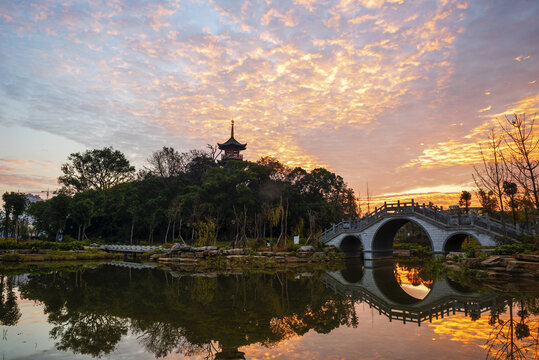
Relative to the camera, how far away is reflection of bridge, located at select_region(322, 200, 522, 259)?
22.6 m

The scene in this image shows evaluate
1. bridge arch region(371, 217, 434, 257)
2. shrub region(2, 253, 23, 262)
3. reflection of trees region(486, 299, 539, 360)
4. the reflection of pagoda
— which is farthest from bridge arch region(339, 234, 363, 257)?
shrub region(2, 253, 23, 262)

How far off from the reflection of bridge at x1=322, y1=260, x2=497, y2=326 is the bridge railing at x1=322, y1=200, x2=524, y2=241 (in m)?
9.12

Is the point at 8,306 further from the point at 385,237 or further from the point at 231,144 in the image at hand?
the point at 231,144

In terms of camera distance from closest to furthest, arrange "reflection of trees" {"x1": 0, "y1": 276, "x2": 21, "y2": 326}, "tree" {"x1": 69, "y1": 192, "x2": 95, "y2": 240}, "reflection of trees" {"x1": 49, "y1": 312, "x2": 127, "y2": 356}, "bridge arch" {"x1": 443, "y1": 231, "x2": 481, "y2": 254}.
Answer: "reflection of trees" {"x1": 49, "y1": 312, "x2": 127, "y2": 356} → "reflection of trees" {"x1": 0, "y1": 276, "x2": 21, "y2": 326} → "bridge arch" {"x1": 443, "y1": 231, "x2": 481, "y2": 254} → "tree" {"x1": 69, "y1": 192, "x2": 95, "y2": 240}

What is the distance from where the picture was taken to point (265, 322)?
8.50 meters

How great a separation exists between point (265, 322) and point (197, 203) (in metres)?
30.0

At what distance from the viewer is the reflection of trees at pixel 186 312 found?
23.1ft

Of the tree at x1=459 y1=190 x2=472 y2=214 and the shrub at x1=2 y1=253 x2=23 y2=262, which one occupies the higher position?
the tree at x1=459 y1=190 x2=472 y2=214

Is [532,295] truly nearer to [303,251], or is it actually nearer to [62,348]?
[62,348]

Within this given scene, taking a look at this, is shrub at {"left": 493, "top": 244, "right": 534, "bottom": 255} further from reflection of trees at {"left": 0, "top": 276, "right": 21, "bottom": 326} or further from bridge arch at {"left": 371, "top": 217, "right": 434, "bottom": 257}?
reflection of trees at {"left": 0, "top": 276, "right": 21, "bottom": 326}

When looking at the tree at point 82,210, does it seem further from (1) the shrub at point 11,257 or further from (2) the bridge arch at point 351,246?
(2) the bridge arch at point 351,246

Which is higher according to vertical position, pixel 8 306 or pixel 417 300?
pixel 417 300

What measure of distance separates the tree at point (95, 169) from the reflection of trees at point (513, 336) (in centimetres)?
5417

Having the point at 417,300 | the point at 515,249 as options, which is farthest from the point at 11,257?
the point at 515,249
